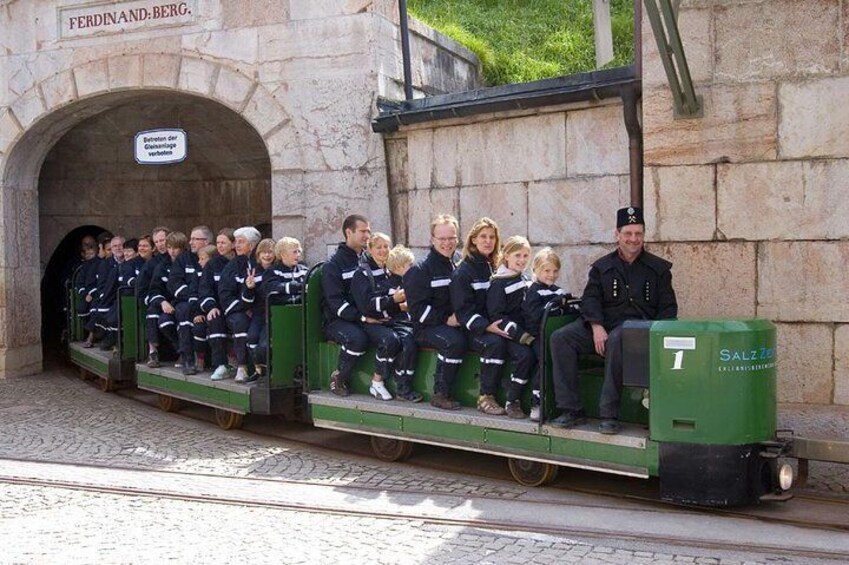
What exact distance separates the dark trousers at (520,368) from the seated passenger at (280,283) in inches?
108

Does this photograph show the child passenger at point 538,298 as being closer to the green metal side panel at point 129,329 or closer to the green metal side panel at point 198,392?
the green metal side panel at point 198,392

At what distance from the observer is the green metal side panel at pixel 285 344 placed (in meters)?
9.37

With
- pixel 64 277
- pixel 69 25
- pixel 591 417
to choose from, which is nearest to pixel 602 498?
pixel 591 417

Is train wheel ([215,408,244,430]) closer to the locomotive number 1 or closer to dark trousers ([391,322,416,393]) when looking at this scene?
dark trousers ([391,322,416,393])

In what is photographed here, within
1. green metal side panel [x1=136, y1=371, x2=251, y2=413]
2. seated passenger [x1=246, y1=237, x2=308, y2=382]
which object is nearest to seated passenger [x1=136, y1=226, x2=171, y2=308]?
green metal side panel [x1=136, y1=371, x2=251, y2=413]

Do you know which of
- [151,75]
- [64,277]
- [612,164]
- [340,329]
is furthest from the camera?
[64,277]

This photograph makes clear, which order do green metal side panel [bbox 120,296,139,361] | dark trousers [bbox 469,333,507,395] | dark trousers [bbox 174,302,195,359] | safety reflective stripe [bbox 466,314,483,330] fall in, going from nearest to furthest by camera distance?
dark trousers [bbox 469,333,507,395] → safety reflective stripe [bbox 466,314,483,330] → dark trousers [bbox 174,302,195,359] → green metal side panel [bbox 120,296,139,361]

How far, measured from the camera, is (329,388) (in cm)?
909

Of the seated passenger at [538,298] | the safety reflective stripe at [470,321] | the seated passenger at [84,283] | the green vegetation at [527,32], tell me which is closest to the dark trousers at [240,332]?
the safety reflective stripe at [470,321]

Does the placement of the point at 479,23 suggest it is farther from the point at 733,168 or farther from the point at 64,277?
the point at 733,168

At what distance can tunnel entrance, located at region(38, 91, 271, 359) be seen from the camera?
51.7ft

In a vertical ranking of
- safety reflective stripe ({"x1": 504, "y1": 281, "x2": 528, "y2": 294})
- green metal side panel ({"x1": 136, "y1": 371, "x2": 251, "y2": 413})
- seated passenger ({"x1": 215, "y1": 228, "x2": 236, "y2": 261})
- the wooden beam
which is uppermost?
the wooden beam

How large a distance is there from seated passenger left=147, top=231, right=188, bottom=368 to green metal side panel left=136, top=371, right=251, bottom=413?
22cm

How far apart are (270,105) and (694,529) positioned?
759 cm
